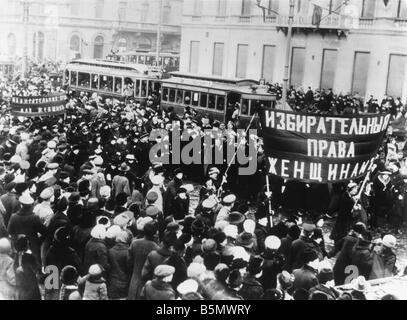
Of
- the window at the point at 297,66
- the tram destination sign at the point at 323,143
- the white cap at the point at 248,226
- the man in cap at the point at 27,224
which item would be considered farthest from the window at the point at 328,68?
the man in cap at the point at 27,224

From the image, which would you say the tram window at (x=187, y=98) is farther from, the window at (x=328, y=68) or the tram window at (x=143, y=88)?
the window at (x=328, y=68)

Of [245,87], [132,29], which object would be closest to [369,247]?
[245,87]

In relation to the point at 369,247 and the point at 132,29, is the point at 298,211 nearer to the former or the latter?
the point at 369,247

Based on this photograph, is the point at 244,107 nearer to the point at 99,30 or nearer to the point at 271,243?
the point at 271,243

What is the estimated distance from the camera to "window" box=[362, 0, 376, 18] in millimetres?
27438

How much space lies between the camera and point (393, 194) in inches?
471

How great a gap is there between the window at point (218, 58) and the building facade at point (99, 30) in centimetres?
1415

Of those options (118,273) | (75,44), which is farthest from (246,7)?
(118,273)

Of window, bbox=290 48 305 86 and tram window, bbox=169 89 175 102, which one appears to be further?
window, bbox=290 48 305 86

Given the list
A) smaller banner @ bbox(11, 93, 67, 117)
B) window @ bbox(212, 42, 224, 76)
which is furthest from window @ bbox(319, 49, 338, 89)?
smaller banner @ bbox(11, 93, 67, 117)

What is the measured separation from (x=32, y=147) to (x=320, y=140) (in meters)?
7.18

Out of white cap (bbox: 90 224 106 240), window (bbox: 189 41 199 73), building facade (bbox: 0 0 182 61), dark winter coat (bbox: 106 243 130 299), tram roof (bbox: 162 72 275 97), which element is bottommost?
dark winter coat (bbox: 106 243 130 299)

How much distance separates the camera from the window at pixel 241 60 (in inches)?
1318

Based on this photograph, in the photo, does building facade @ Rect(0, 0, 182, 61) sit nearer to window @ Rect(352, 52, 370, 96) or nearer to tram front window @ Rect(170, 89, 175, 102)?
window @ Rect(352, 52, 370, 96)
